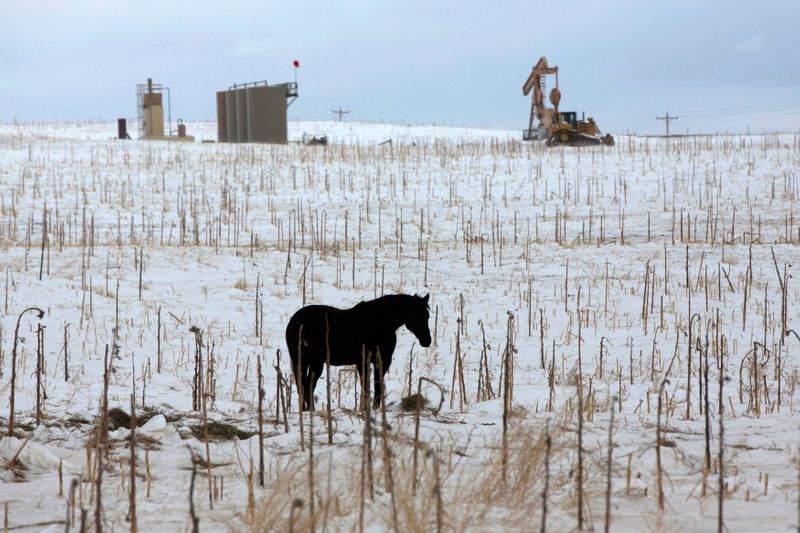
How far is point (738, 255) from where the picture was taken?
47.4 ft

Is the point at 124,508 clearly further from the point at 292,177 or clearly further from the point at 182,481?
the point at 292,177

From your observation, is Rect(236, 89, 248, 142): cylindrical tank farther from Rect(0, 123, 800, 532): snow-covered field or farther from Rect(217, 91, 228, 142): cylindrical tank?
Rect(0, 123, 800, 532): snow-covered field

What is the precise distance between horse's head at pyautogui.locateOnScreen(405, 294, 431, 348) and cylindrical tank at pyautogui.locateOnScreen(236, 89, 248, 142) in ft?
124

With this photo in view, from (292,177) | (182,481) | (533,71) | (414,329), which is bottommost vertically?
(182,481)

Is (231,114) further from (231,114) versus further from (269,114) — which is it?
(269,114)

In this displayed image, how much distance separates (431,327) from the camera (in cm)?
1058

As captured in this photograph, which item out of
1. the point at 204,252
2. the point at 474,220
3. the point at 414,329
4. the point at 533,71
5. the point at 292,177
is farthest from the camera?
the point at 533,71

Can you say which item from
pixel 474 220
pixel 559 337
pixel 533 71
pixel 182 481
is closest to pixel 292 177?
pixel 474 220

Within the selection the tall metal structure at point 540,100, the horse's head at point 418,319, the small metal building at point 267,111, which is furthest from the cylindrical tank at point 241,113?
the horse's head at point 418,319

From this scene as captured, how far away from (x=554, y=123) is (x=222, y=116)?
18.6 m

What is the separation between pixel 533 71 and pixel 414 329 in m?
37.4

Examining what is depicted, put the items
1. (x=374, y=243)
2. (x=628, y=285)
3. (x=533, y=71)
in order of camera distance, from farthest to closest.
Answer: (x=533, y=71) → (x=374, y=243) → (x=628, y=285)

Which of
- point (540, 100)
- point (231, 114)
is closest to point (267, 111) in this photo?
point (231, 114)

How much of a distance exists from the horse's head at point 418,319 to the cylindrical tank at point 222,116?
4114 centimetres
